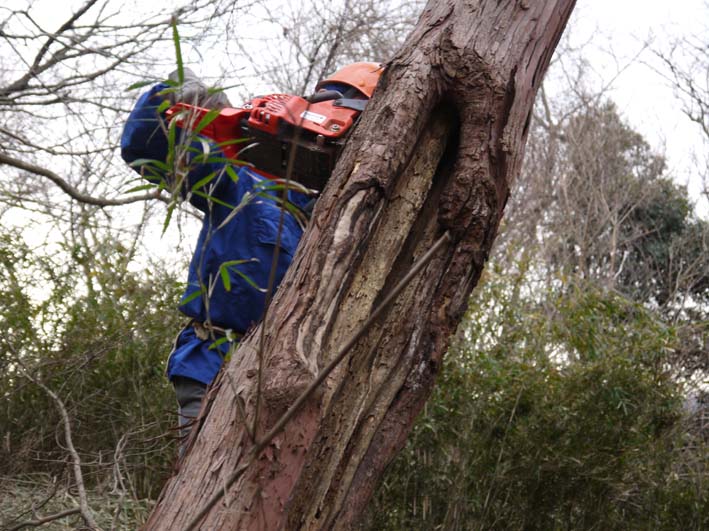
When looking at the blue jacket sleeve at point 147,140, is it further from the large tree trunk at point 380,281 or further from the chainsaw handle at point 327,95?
the large tree trunk at point 380,281

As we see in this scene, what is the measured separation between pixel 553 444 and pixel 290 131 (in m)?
2.89

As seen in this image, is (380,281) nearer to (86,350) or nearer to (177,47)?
(177,47)

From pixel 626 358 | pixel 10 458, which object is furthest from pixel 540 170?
pixel 10 458

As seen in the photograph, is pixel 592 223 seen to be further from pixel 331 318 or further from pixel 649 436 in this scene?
pixel 331 318

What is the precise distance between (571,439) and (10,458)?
3.00 metres

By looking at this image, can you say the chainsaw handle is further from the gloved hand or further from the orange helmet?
the gloved hand

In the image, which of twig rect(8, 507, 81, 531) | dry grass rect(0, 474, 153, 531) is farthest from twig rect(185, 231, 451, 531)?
dry grass rect(0, 474, 153, 531)

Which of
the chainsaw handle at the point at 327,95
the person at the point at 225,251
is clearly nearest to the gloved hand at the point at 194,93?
the person at the point at 225,251

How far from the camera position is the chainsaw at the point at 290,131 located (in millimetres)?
2039

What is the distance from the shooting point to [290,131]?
2.13 meters

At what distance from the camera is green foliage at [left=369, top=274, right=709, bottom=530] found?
4.26 m

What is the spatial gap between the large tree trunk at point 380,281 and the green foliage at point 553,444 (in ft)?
9.02

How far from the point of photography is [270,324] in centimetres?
144

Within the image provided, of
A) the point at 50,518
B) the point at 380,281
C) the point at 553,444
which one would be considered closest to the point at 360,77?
the point at 380,281
